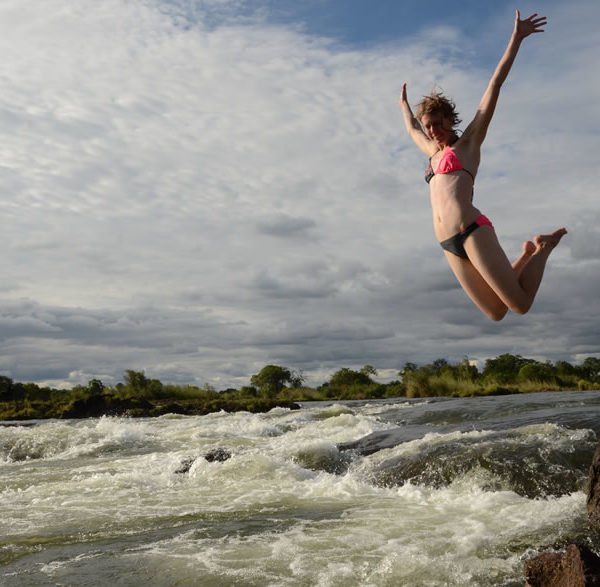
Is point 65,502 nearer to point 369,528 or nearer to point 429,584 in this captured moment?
point 369,528

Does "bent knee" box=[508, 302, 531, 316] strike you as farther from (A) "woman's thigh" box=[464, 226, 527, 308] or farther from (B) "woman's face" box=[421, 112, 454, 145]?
(B) "woman's face" box=[421, 112, 454, 145]

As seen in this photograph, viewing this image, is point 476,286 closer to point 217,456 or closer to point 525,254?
point 525,254

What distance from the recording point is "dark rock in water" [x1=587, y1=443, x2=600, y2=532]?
20.0 feet

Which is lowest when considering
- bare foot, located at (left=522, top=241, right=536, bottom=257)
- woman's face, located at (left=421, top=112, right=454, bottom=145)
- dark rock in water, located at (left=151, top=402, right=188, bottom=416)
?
dark rock in water, located at (left=151, top=402, right=188, bottom=416)

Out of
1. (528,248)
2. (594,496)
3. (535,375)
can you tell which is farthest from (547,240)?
(535,375)

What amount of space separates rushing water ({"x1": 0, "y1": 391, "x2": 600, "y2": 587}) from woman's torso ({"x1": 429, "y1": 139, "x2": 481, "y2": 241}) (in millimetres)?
2897

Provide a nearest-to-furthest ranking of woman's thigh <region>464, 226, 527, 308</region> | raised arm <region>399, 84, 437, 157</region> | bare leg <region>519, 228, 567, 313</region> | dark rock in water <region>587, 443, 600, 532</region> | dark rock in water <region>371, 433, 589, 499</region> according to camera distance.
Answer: woman's thigh <region>464, 226, 527, 308</region>, bare leg <region>519, 228, 567, 313</region>, raised arm <region>399, 84, 437, 157</region>, dark rock in water <region>587, 443, 600, 532</region>, dark rock in water <region>371, 433, 589, 499</region>

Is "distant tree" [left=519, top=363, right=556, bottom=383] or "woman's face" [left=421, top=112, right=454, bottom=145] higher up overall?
"woman's face" [left=421, top=112, right=454, bottom=145]

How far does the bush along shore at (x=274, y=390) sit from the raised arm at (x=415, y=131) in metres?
24.8

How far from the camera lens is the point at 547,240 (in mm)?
5023

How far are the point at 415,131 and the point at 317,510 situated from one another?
499 centimetres

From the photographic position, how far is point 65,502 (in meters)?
9.37

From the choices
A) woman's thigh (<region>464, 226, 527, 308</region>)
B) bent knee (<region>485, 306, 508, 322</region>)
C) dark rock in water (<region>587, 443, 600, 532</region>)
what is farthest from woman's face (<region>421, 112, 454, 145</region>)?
dark rock in water (<region>587, 443, 600, 532</region>)

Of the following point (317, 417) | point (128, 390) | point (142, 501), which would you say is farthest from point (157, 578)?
point (128, 390)
